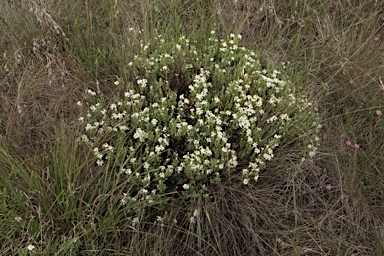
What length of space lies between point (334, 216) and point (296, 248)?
1.72ft

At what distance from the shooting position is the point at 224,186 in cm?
268

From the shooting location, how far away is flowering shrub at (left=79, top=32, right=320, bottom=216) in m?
2.62

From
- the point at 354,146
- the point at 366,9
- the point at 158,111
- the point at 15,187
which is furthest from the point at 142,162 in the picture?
the point at 366,9

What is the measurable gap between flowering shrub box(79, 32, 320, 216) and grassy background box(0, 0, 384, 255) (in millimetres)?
130

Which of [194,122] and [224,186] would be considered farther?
[194,122]

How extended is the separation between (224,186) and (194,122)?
0.47 metres

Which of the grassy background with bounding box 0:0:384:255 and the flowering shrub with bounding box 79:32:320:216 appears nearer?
the grassy background with bounding box 0:0:384:255

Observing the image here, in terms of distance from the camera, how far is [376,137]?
3.09 meters

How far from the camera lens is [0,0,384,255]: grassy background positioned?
241cm

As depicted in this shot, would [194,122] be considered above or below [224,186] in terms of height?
above

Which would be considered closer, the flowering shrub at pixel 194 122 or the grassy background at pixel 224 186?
the grassy background at pixel 224 186

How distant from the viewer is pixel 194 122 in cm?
285

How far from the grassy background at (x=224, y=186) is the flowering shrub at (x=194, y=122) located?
0.13 metres

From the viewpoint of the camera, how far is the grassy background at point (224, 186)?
241 centimetres
